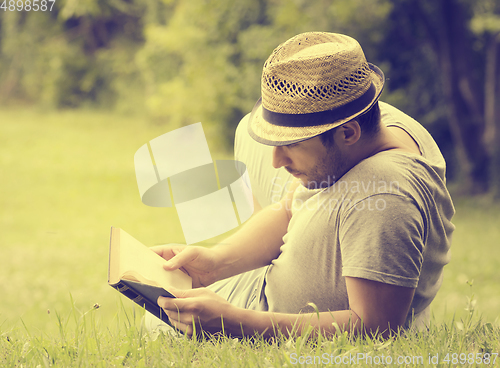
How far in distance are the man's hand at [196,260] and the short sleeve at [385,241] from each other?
59 centimetres

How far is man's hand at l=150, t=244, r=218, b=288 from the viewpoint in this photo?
179cm

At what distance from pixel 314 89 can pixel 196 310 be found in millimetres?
742

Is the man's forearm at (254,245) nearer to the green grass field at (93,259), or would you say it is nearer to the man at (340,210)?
the man at (340,210)

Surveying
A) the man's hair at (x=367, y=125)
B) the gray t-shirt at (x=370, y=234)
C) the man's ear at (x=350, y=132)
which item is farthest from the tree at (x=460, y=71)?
the man's ear at (x=350, y=132)

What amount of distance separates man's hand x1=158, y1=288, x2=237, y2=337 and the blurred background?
11.5 feet

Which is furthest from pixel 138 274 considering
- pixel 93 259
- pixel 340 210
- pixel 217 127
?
pixel 93 259

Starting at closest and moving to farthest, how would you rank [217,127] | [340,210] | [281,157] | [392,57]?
1. [340,210]
2. [281,157]
3. [217,127]
4. [392,57]

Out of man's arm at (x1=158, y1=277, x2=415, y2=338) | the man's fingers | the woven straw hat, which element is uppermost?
the woven straw hat

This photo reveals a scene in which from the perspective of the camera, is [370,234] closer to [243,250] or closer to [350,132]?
[350,132]

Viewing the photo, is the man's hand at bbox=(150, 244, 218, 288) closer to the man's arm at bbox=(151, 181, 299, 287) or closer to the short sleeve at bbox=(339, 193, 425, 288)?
the man's arm at bbox=(151, 181, 299, 287)

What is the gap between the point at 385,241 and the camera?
139 cm

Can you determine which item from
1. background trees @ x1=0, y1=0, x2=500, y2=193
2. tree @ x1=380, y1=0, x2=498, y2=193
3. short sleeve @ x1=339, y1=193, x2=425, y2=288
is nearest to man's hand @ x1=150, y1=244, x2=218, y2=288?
short sleeve @ x1=339, y1=193, x2=425, y2=288

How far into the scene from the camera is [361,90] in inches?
59.1

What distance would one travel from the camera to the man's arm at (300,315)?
1432 millimetres
